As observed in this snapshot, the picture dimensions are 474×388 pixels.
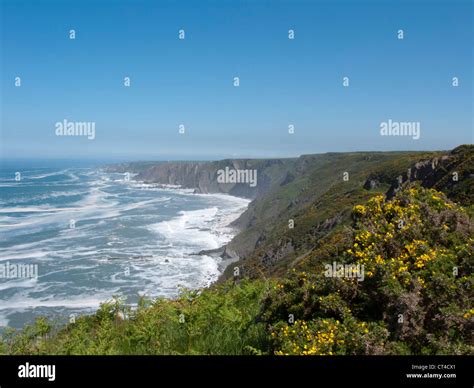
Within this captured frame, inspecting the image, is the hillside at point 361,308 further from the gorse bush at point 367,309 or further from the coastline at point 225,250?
the coastline at point 225,250

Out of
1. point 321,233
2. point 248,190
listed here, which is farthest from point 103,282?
point 248,190

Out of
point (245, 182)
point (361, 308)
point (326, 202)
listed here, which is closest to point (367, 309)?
point (361, 308)

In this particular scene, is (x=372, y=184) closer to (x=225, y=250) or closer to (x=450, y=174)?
(x=225, y=250)

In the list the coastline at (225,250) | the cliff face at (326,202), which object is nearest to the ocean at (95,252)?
the coastline at (225,250)

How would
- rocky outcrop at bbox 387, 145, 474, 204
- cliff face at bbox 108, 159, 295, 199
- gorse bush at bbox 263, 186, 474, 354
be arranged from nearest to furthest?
gorse bush at bbox 263, 186, 474, 354 < rocky outcrop at bbox 387, 145, 474, 204 < cliff face at bbox 108, 159, 295, 199

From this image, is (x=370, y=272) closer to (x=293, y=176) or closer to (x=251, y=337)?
(x=251, y=337)

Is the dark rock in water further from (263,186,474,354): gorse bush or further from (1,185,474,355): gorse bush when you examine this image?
(263,186,474,354): gorse bush

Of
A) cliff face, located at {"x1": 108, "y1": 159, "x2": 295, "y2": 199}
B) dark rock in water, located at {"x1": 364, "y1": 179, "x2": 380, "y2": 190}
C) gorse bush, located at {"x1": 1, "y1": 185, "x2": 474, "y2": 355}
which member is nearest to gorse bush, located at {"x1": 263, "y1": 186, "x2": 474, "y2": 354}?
gorse bush, located at {"x1": 1, "y1": 185, "x2": 474, "y2": 355}
